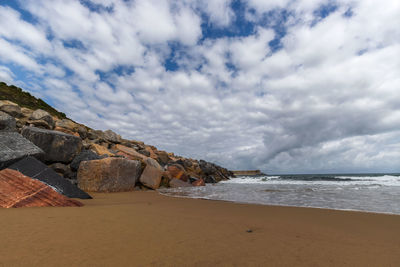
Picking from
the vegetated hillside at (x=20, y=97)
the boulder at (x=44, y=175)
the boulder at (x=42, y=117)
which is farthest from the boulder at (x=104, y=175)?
the vegetated hillside at (x=20, y=97)

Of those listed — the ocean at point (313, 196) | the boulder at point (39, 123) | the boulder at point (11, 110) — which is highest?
the boulder at point (11, 110)

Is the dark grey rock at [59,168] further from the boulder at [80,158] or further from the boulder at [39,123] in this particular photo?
the boulder at [39,123]

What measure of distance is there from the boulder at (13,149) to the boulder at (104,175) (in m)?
1.89

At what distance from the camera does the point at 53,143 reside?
734cm

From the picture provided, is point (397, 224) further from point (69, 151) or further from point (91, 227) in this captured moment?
point (69, 151)

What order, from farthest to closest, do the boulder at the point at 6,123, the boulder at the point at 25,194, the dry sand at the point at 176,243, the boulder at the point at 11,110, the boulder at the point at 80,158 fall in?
the boulder at the point at 11,110 → the boulder at the point at 80,158 → the boulder at the point at 6,123 → the boulder at the point at 25,194 → the dry sand at the point at 176,243

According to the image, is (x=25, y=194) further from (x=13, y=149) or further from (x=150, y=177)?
(x=150, y=177)

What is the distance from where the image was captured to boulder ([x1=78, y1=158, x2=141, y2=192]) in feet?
24.0

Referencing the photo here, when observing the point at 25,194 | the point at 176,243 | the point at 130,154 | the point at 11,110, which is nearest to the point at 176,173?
the point at 130,154

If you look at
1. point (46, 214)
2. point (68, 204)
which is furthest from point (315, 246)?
point (68, 204)

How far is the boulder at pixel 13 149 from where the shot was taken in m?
4.90

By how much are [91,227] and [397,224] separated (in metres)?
4.74

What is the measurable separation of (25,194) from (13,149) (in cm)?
271

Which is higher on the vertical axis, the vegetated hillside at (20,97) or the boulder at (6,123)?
the vegetated hillside at (20,97)
